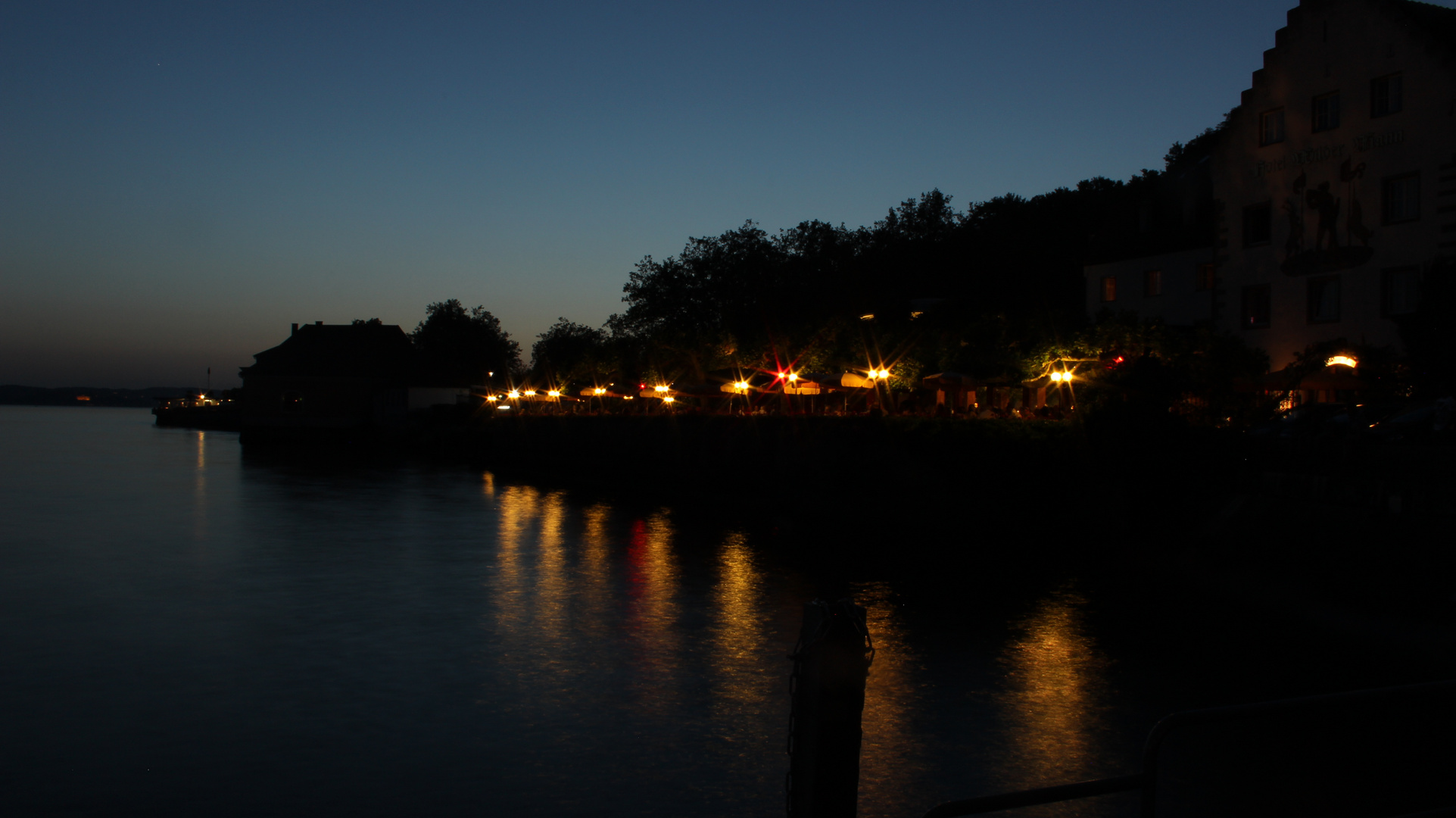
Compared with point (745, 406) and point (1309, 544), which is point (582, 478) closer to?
point (745, 406)

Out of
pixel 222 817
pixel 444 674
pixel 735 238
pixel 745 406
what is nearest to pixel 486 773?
pixel 222 817

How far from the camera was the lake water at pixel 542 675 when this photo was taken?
12.1 meters

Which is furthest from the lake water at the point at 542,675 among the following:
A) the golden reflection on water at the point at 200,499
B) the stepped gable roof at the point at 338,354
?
the stepped gable roof at the point at 338,354

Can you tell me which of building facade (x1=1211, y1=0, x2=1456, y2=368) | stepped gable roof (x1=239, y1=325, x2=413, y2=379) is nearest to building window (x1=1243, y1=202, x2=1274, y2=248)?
building facade (x1=1211, y1=0, x2=1456, y2=368)

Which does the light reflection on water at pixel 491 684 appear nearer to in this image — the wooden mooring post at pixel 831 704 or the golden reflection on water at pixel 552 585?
the golden reflection on water at pixel 552 585

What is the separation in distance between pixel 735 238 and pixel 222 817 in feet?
244

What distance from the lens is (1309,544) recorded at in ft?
67.5

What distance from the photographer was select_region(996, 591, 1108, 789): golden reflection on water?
12672mm

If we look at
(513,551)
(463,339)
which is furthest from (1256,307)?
(463,339)

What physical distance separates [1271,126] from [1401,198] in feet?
16.6

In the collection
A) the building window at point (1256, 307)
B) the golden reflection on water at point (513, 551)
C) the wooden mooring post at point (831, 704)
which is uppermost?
the building window at point (1256, 307)

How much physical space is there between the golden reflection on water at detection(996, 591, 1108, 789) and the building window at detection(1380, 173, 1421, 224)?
1697 centimetres

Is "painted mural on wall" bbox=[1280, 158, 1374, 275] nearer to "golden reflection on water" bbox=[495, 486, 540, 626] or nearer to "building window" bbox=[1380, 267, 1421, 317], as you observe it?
"building window" bbox=[1380, 267, 1421, 317]

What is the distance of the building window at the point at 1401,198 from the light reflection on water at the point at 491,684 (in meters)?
16.3
